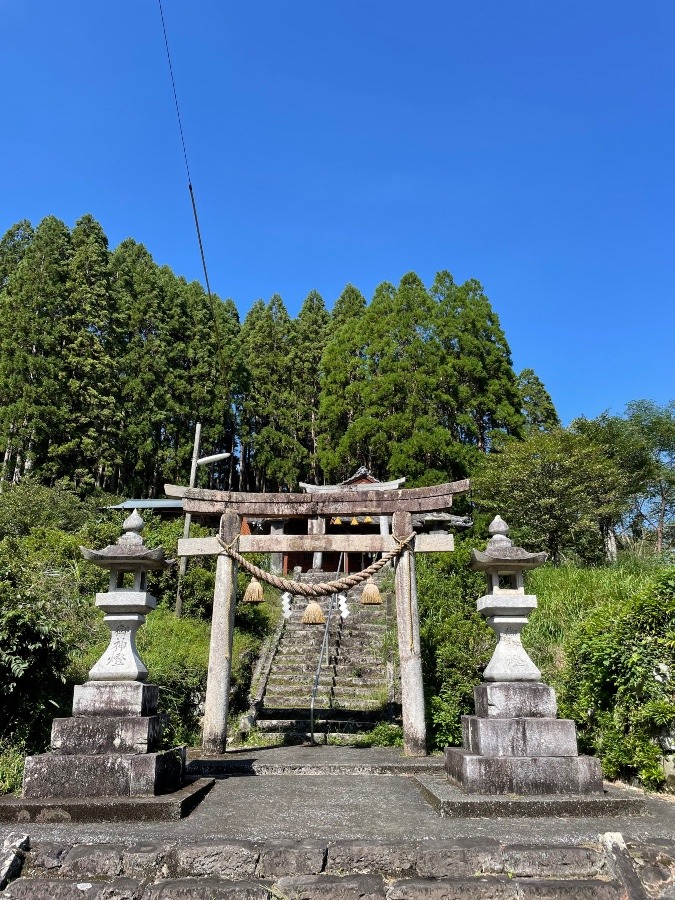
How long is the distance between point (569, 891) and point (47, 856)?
12.1ft

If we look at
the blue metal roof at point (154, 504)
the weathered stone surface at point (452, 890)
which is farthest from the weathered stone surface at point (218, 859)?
the blue metal roof at point (154, 504)

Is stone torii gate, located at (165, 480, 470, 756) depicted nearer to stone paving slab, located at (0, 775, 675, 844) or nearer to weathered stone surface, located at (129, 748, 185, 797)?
stone paving slab, located at (0, 775, 675, 844)

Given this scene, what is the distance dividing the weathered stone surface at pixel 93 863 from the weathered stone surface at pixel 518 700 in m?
3.53

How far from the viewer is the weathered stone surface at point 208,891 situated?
144 inches

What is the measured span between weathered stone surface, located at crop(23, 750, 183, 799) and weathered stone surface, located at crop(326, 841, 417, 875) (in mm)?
2164

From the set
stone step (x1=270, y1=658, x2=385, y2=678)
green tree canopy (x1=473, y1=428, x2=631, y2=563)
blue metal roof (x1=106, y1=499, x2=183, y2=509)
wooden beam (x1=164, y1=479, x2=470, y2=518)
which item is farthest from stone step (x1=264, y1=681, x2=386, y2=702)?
blue metal roof (x1=106, y1=499, x2=183, y2=509)

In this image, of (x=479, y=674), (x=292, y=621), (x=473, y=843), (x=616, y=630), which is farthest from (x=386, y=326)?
(x=473, y=843)

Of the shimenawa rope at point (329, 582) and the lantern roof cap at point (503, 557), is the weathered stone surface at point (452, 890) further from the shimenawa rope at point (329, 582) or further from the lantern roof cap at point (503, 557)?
the shimenawa rope at point (329, 582)

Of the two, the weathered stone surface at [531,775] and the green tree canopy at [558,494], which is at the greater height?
the green tree canopy at [558,494]

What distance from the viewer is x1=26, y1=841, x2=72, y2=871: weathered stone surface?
162 inches

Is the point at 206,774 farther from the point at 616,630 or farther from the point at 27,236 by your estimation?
the point at 27,236

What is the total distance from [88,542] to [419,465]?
48.6 ft

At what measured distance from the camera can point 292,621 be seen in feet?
50.2

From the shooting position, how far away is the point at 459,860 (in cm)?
402
